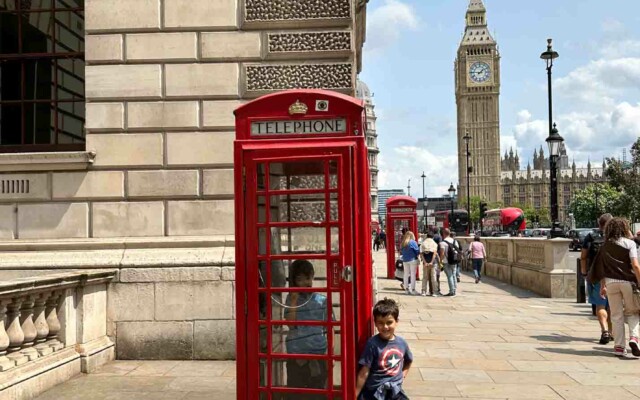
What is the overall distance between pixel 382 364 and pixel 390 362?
0.06 metres

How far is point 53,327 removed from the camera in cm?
672

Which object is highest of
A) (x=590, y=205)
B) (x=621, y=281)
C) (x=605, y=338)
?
(x=590, y=205)

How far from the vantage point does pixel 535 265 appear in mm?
17234

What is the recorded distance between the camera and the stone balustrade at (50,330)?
5879 mm

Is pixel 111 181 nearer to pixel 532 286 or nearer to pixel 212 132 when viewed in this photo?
pixel 212 132

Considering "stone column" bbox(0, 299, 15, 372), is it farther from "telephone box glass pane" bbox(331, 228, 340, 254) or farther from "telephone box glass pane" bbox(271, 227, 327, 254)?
"telephone box glass pane" bbox(331, 228, 340, 254)

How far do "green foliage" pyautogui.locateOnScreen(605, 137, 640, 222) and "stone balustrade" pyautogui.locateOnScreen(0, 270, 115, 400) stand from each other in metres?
50.5

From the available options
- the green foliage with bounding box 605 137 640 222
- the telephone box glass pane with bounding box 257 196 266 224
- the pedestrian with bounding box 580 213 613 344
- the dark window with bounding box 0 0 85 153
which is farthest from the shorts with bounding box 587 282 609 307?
the green foliage with bounding box 605 137 640 222

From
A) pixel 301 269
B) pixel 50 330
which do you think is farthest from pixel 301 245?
pixel 50 330

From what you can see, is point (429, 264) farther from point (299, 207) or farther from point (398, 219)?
point (299, 207)

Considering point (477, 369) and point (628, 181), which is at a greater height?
point (628, 181)

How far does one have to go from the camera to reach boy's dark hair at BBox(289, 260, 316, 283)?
4.70 meters

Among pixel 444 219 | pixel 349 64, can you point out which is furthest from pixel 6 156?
pixel 444 219

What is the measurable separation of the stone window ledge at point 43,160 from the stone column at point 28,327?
2.34m
